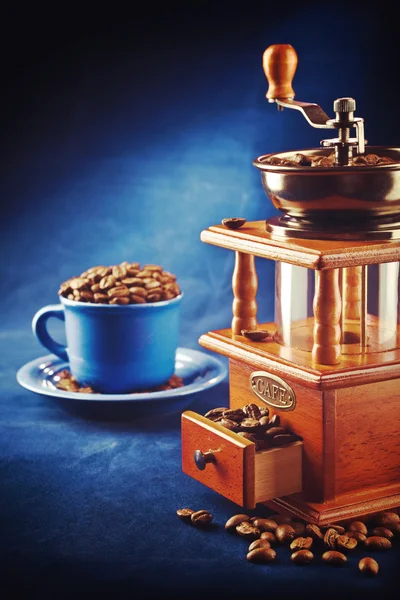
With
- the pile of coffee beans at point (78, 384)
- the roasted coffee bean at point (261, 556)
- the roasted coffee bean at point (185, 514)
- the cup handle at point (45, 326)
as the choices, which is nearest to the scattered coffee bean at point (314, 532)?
the roasted coffee bean at point (261, 556)

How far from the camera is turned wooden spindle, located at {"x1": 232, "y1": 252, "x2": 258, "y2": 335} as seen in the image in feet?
6.85

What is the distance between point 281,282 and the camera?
6.66 ft

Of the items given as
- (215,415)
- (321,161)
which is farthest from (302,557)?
(321,161)

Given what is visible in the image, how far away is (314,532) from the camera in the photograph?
181 centimetres

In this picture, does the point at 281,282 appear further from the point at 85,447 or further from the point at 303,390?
the point at 85,447

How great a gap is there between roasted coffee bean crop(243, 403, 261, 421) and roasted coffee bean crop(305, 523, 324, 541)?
23 centimetres

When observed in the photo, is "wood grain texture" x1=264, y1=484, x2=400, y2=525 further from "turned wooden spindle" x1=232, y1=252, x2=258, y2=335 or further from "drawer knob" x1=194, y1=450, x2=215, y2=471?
"turned wooden spindle" x1=232, y1=252, x2=258, y2=335

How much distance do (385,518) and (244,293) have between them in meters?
0.50

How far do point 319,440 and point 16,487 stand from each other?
58cm

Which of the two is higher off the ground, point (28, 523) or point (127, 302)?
point (127, 302)

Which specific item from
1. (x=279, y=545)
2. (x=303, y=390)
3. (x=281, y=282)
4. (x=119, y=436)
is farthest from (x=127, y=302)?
(x=279, y=545)

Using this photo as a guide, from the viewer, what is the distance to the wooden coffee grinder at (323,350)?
181 cm

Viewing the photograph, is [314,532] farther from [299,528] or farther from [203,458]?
[203,458]

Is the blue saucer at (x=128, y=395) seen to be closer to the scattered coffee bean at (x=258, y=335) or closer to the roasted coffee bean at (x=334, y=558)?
the scattered coffee bean at (x=258, y=335)
